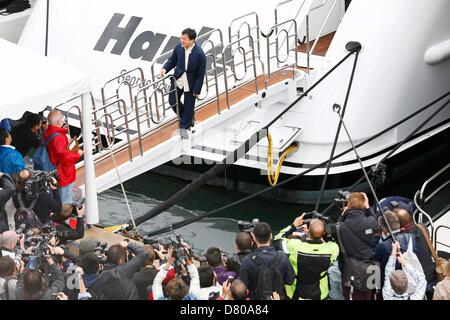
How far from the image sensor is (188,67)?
33.5 feet

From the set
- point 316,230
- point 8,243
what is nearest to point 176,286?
point 316,230

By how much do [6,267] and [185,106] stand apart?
3.90m

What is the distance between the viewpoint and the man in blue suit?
1014cm

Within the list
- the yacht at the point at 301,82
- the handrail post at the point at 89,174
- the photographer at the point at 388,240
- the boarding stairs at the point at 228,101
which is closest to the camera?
the photographer at the point at 388,240

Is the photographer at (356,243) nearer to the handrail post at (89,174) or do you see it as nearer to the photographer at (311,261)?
the photographer at (311,261)

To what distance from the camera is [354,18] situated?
12.2m

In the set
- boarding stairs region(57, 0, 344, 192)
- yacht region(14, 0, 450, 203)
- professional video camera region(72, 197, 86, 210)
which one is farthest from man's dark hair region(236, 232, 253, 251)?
yacht region(14, 0, 450, 203)

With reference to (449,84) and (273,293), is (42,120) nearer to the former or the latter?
(273,293)

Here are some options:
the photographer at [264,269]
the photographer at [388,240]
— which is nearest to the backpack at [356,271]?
the photographer at [388,240]

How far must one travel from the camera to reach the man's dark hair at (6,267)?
6895 millimetres

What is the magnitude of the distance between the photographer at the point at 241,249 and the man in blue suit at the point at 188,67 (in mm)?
3024

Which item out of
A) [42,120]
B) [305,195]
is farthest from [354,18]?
[42,120]
